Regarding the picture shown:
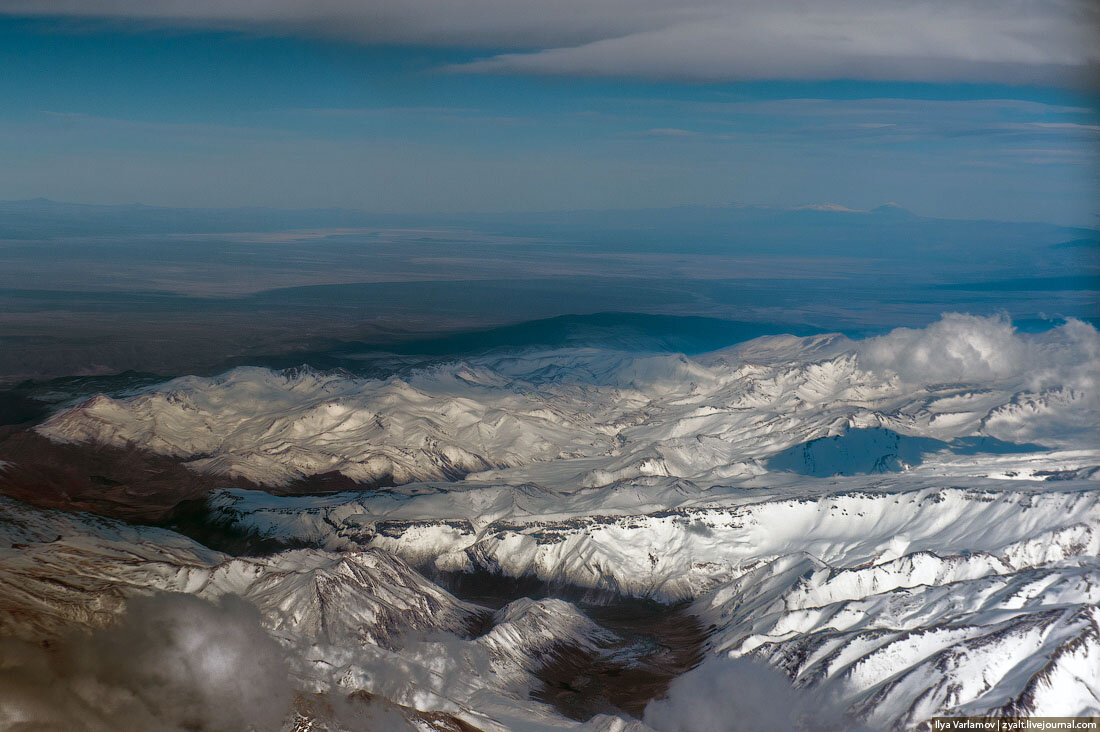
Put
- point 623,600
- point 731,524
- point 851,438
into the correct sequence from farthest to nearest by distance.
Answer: point 851,438, point 731,524, point 623,600

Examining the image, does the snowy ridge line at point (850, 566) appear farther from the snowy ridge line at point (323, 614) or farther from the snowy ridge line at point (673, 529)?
the snowy ridge line at point (323, 614)

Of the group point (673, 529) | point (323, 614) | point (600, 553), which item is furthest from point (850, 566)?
point (323, 614)

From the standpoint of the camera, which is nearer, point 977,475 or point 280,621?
point 280,621

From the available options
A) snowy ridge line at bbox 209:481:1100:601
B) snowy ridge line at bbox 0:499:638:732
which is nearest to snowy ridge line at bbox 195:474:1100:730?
snowy ridge line at bbox 209:481:1100:601

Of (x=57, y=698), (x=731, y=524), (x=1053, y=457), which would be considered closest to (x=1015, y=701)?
(x=57, y=698)

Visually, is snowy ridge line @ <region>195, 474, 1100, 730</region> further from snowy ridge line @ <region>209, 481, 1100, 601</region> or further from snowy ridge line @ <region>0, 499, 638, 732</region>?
snowy ridge line @ <region>0, 499, 638, 732</region>

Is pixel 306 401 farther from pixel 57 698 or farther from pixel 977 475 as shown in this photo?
pixel 57 698

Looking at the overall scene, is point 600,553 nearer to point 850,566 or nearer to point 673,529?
point 673,529

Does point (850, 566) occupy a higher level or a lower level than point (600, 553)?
higher
